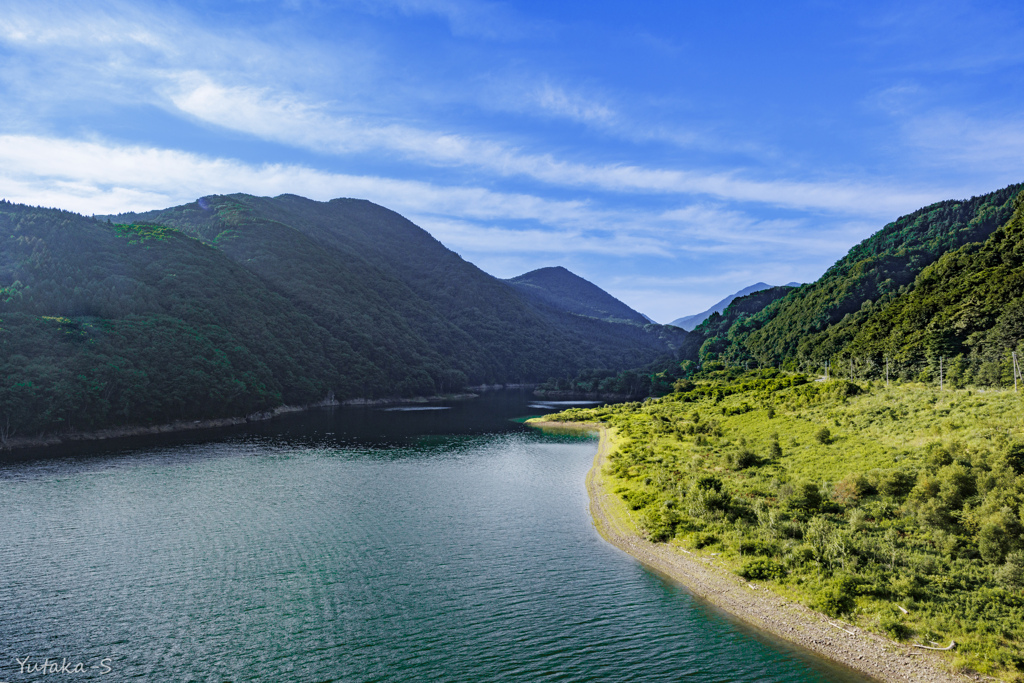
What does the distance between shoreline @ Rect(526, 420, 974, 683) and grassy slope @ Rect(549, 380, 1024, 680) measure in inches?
42.1

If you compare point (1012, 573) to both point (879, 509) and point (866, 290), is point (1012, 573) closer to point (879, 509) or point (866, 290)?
point (879, 509)

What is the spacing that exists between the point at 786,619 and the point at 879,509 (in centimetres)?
1708

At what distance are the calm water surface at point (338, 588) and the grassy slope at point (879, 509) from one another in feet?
19.4

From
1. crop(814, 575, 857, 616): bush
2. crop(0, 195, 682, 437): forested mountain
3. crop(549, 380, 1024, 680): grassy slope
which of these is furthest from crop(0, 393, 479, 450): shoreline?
crop(814, 575, 857, 616): bush

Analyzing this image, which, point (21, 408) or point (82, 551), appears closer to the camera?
point (82, 551)

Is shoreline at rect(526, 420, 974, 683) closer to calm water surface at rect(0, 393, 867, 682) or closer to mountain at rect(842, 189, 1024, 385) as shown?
calm water surface at rect(0, 393, 867, 682)

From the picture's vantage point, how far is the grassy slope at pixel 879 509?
95.7 feet

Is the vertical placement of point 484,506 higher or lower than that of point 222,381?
lower

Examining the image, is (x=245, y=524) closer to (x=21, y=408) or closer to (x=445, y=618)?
(x=445, y=618)

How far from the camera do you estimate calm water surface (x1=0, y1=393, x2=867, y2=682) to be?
27328mm

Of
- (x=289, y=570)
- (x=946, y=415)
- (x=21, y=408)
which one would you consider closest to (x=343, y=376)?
(x=21, y=408)

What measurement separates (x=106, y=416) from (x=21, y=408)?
48.3ft

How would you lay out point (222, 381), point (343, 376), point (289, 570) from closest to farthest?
point (289, 570) → point (222, 381) → point (343, 376)

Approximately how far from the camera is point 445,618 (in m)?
32.3
